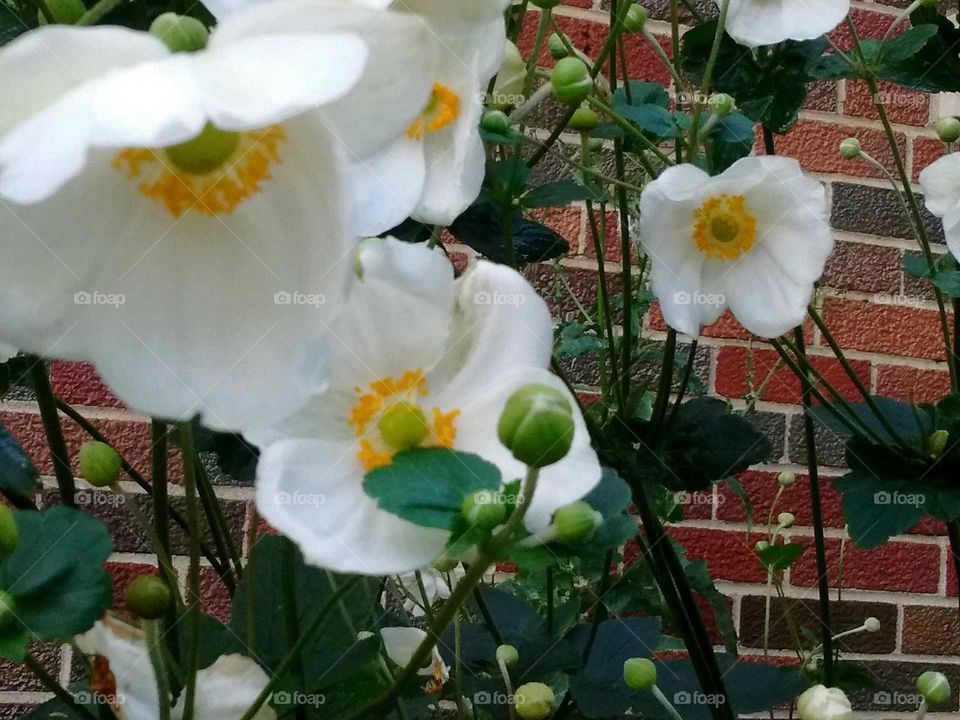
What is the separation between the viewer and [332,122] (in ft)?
0.60

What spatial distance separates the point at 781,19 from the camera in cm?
47

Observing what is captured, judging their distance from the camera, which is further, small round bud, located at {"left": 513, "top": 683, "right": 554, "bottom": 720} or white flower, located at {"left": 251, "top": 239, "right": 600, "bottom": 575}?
small round bud, located at {"left": 513, "top": 683, "right": 554, "bottom": 720}

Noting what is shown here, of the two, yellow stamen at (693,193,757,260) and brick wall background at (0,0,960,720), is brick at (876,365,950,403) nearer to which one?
brick wall background at (0,0,960,720)

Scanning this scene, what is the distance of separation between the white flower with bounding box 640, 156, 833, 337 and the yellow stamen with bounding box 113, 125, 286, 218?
27 centimetres

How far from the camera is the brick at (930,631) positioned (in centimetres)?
100

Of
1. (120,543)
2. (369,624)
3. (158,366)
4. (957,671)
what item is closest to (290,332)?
(158,366)

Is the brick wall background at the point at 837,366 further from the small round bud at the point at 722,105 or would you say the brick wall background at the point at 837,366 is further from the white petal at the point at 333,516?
the white petal at the point at 333,516

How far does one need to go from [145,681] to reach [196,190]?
0.17m

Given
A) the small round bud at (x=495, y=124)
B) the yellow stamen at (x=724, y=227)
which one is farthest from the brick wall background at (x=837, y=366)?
the small round bud at (x=495, y=124)

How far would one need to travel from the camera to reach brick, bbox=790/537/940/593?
1.00m

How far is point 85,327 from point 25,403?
0.70 meters

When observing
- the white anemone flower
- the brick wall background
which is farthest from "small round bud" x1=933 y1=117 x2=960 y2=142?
the white anemone flower

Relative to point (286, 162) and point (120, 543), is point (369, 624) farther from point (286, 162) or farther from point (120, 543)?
point (120, 543)

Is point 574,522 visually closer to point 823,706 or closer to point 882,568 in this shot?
point 823,706
